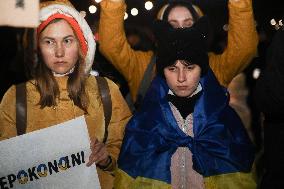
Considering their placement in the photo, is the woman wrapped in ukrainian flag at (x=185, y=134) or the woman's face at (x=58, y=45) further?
the woman's face at (x=58, y=45)

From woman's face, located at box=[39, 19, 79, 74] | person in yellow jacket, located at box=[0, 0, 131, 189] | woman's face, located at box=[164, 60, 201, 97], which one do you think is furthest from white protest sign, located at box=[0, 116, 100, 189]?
woman's face, located at box=[164, 60, 201, 97]

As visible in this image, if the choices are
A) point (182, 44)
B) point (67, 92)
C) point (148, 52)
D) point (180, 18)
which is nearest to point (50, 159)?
point (67, 92)

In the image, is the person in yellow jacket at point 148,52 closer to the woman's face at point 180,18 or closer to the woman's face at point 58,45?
the woman's face at point 180,18

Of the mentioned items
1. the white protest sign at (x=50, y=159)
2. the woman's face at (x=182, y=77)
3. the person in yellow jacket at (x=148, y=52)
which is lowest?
the white protest sign at (x=50, y=159)

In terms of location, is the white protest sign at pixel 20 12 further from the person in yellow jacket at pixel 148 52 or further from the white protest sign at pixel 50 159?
the white protest sign at pixel 50 159

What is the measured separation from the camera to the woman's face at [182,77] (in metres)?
2.44

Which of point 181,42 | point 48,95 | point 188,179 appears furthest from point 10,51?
point 188,179

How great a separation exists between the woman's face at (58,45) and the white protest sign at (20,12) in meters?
0.13

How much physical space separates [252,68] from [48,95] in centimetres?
147

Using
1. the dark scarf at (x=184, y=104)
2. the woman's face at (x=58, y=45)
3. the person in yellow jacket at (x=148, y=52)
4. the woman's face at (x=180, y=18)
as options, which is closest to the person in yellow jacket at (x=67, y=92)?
the woman's face at (x=58, y=45)

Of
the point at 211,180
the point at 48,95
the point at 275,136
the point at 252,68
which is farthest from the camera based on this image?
the point at 252,68

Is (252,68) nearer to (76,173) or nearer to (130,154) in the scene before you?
(130,154)

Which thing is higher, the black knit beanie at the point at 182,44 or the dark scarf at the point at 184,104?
the black knit beanie at the point at 182,44

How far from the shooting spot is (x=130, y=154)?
2486 mm
